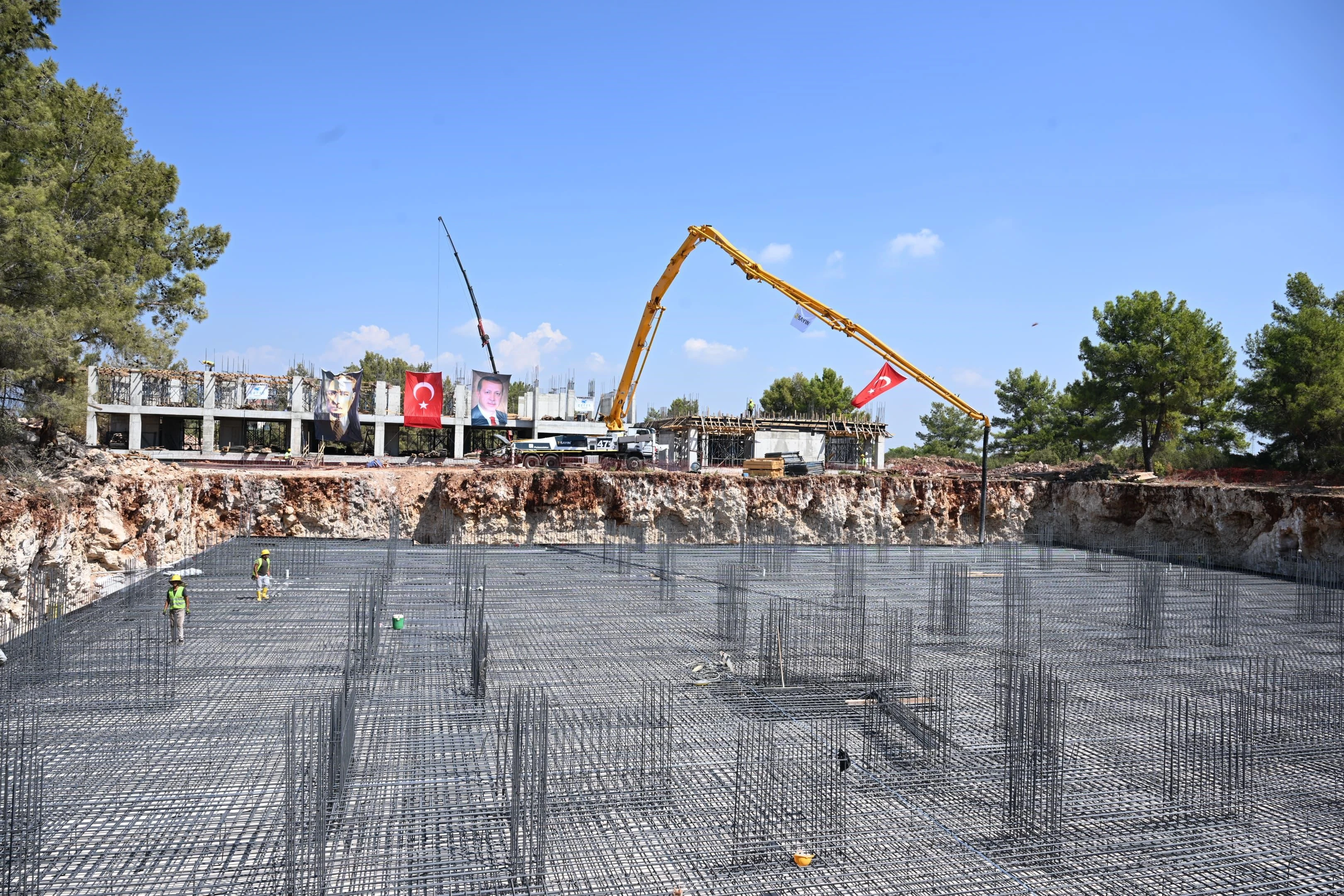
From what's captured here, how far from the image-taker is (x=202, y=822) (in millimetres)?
Result: 5340

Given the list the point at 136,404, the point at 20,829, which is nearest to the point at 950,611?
the point at 20,829

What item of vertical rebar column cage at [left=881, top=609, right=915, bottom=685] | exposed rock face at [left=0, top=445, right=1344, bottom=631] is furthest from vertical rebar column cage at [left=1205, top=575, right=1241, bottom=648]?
exposed rock face at [left=0, top=445, right=1344, bottom=631]

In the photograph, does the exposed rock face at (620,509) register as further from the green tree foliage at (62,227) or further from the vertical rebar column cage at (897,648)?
the vertical rebar column cage at (897,648)

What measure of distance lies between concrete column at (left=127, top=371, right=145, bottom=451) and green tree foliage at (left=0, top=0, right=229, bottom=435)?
18400mm

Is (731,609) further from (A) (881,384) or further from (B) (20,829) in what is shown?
(A) (881,384)

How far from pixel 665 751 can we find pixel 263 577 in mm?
7941

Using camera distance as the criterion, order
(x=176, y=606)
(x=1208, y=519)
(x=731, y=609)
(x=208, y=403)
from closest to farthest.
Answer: (x=176, y=606) → (x=731, y=609) → (x=1208, y=519) → (x=208, y=403)

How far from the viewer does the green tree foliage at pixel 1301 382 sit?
23.2 m

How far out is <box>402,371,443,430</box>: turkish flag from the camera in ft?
107

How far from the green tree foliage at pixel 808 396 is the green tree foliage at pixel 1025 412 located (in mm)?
10620

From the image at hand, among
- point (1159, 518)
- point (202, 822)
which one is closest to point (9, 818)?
point (202, 822)

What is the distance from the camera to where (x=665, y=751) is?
6629 mm

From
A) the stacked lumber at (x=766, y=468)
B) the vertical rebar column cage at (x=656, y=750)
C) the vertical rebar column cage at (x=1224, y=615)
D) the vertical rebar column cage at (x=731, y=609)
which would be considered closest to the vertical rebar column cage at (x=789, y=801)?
the vertical rebar column cage at (x=656, y=750)

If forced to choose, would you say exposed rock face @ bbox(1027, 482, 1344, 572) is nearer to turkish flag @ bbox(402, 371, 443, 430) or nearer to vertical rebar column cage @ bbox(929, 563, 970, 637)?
vertical rebar column cage @ bbox(929, 563, 970, 637)
